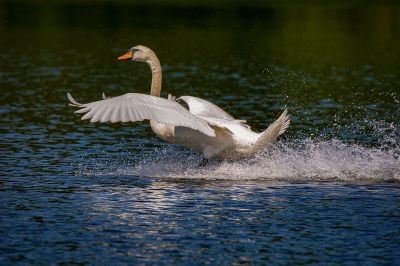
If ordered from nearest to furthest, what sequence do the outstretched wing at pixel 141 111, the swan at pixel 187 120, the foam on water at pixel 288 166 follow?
the outstretched wing at pixel 141 111
the swan at pixel 187 120
the foam on water at pixel 288 166

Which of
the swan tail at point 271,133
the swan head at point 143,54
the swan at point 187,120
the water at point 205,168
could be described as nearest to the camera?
the water at point 205,168

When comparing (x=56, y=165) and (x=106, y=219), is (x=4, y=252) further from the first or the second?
(x=56, y=165)

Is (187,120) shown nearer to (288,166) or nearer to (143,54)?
(288,166)

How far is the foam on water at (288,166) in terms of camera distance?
1421 cm

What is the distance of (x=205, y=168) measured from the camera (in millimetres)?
14836

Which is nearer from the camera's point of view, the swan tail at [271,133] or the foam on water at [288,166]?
the swan tail at [271,133]

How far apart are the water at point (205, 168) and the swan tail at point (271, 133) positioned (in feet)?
1.54

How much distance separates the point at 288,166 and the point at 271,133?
1.00 m

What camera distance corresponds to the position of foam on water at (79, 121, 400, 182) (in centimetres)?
1421

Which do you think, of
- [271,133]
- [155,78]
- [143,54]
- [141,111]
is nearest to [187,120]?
[141,111]

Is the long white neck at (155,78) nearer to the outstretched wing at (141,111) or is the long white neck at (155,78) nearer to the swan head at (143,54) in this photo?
the swan head at (143,54)

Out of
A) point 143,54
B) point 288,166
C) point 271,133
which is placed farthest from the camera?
point 143,54

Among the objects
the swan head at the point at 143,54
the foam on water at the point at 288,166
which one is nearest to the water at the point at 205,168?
the foam on water at the point at 288,166

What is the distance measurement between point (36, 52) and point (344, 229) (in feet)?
76.8
